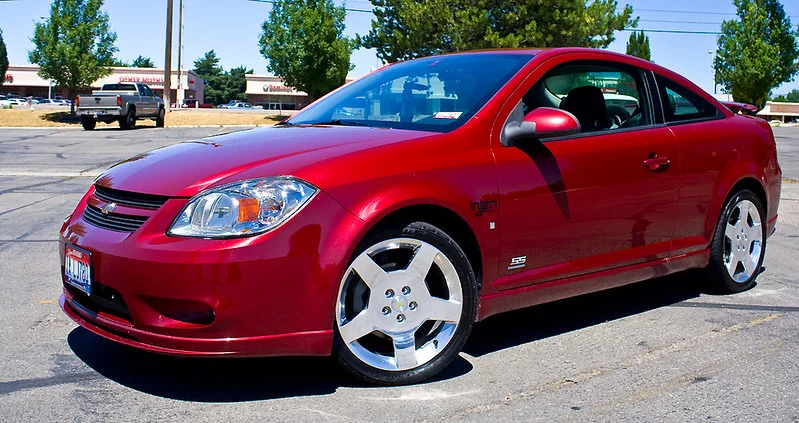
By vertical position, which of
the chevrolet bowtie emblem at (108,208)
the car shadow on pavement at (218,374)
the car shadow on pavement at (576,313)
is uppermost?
the chevrolet bowtie emblem at (108,208)

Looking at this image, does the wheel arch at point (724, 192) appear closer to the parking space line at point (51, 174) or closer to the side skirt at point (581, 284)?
the side skirt at point (581, 284)

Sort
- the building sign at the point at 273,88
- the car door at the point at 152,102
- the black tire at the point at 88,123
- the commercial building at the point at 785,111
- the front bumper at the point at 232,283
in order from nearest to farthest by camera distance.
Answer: the front bumper at the point at 232,283
the black tire at the point at 88,123
the car door at the point at 152,102
the commercial building at the point at 785,111
the building sign at the point at 273,88

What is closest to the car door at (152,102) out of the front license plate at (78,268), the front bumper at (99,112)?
the front bumper at (99,112)

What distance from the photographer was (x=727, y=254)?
5.43 m

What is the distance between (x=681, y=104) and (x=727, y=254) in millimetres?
1071

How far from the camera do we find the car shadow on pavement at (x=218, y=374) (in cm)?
358

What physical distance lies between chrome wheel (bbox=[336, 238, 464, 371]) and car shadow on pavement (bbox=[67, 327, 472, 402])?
175 mm

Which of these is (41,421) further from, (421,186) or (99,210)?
(421,186)

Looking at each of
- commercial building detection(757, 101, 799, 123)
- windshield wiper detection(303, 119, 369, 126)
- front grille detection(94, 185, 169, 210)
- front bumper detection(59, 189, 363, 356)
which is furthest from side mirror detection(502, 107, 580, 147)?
commercial building detection(757, 101, 799, 123)

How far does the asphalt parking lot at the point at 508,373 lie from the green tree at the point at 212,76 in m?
110

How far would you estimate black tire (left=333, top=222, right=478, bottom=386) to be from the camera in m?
3.53

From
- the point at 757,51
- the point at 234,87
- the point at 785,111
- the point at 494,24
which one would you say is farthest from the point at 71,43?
the point at 234,87

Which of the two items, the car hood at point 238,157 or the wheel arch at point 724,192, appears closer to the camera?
the car hood at point 238,157

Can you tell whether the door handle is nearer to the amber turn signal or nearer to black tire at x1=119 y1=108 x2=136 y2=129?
the amber turn signal
